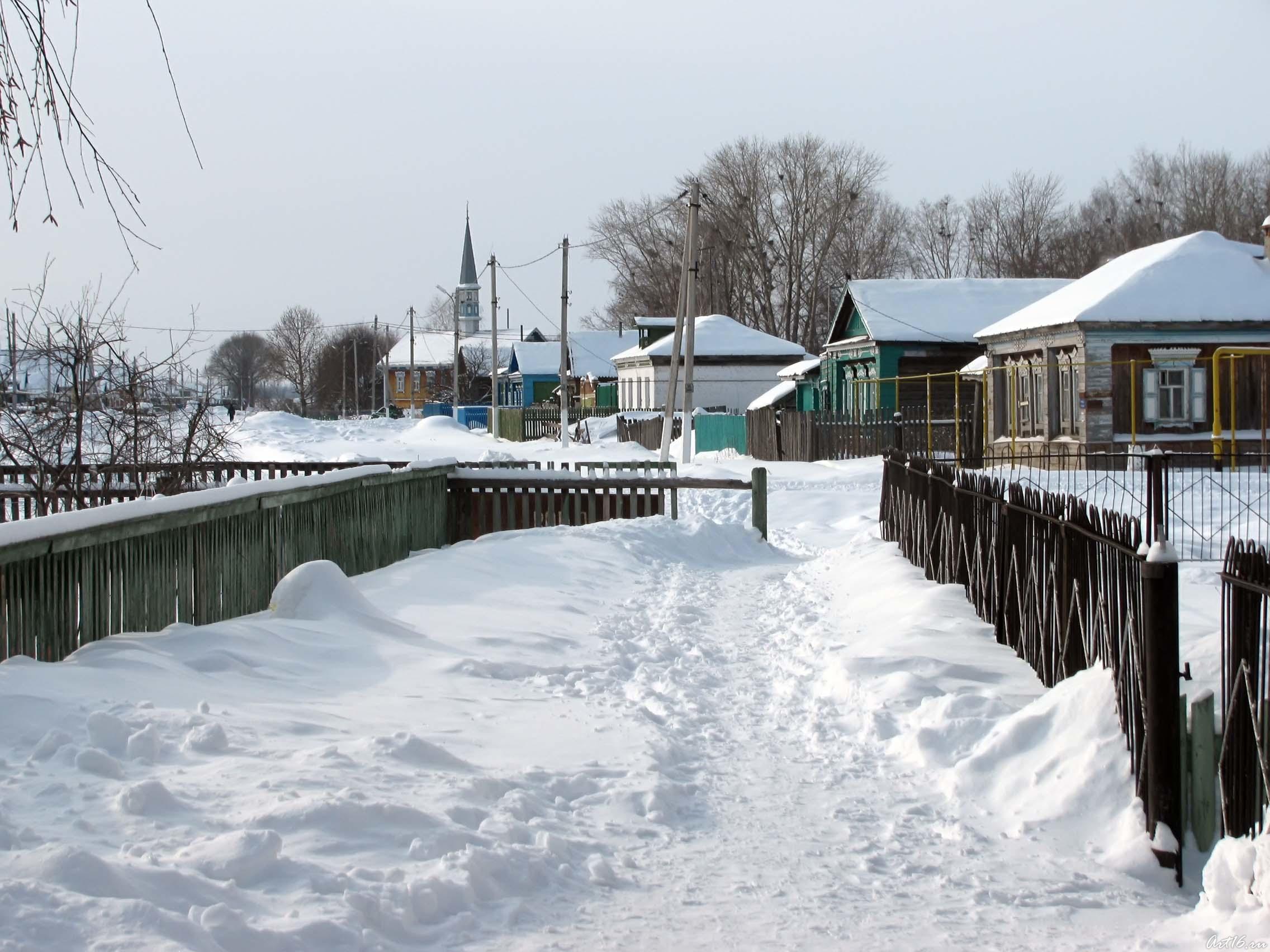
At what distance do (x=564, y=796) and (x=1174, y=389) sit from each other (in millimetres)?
23878

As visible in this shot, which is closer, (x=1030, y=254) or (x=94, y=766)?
(x=94, y=766)

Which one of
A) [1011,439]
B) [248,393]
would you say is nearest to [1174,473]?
[1011,439]

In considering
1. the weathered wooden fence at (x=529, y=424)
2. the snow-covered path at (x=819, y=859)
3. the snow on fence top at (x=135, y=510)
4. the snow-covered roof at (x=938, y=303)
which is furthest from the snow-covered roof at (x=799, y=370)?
the snow-covered path at (x=819, y=859)

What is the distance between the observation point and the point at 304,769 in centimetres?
500

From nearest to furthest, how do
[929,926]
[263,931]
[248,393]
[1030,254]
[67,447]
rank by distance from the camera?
[263,931], [929,926], [67,447], [1030,254], [248,393]

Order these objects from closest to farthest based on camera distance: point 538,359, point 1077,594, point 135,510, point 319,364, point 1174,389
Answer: point 1077,594
point 135,510
point 1174,389
point 538,359
point 319,364

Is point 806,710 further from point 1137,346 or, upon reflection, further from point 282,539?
point 1137,346

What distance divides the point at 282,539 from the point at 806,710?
4.34 m

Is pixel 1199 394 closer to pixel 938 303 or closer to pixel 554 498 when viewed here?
pixel 554 498

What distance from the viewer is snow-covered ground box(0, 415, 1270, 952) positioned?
3.95 metres


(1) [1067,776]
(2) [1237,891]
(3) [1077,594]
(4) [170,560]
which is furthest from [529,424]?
(2) [1237,891]

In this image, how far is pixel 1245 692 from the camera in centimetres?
448

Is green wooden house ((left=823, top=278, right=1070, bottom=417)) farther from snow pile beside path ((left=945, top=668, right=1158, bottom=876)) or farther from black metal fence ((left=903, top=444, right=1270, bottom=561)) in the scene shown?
snow pile beside path ((left=945, top=668, right=1158, bottom=876))

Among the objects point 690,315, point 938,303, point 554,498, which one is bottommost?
point 554,498
